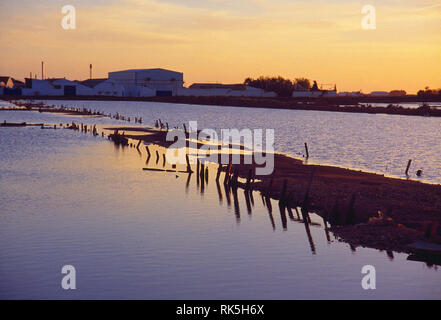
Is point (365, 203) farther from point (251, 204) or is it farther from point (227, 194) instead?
point (227, 194)

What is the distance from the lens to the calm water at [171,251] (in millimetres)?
19000

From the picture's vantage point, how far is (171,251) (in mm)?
23250

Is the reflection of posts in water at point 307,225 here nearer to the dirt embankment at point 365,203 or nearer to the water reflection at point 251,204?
the water reflection at point 251,204

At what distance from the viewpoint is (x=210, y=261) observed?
2200cm

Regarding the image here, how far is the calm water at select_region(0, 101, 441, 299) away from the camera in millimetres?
19000

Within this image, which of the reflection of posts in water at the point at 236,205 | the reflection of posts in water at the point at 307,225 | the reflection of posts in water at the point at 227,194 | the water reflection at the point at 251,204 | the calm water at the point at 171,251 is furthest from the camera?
the reflection of posts in water at the point at 227,194

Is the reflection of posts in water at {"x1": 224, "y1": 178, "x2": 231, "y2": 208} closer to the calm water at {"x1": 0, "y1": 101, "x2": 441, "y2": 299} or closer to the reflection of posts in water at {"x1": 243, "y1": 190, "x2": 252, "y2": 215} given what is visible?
the calm water at {"x1": 0, "y1": 101, "x2": 441, "y2": 299}

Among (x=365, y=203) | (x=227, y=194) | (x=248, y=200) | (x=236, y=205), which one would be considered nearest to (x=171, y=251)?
(x=236, y=205)

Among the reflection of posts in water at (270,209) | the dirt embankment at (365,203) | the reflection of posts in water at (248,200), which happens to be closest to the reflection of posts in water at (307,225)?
the dirt embankment at (365,203)

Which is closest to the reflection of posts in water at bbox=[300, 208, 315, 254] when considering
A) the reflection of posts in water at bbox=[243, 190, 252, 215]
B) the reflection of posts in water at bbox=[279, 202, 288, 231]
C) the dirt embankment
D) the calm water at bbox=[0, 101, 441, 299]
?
the calm water at bbox=[0, 101, 441, 299]

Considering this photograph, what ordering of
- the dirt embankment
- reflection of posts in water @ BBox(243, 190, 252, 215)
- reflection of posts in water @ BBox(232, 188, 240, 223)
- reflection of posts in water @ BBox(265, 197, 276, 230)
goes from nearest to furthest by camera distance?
the dirt embankment
reflection of posts in water @ BBox(265, 197, 276, 230)
reflection of posts in water @ BBox(232, 188, 240, 223)
reflection of posts in water @ BBox(243, 190, 252, 215)

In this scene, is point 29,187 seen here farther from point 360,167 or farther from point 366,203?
point 360,167

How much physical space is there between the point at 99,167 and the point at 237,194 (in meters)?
18.1

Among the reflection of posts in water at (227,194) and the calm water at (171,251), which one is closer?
the calm water at (171,251)
